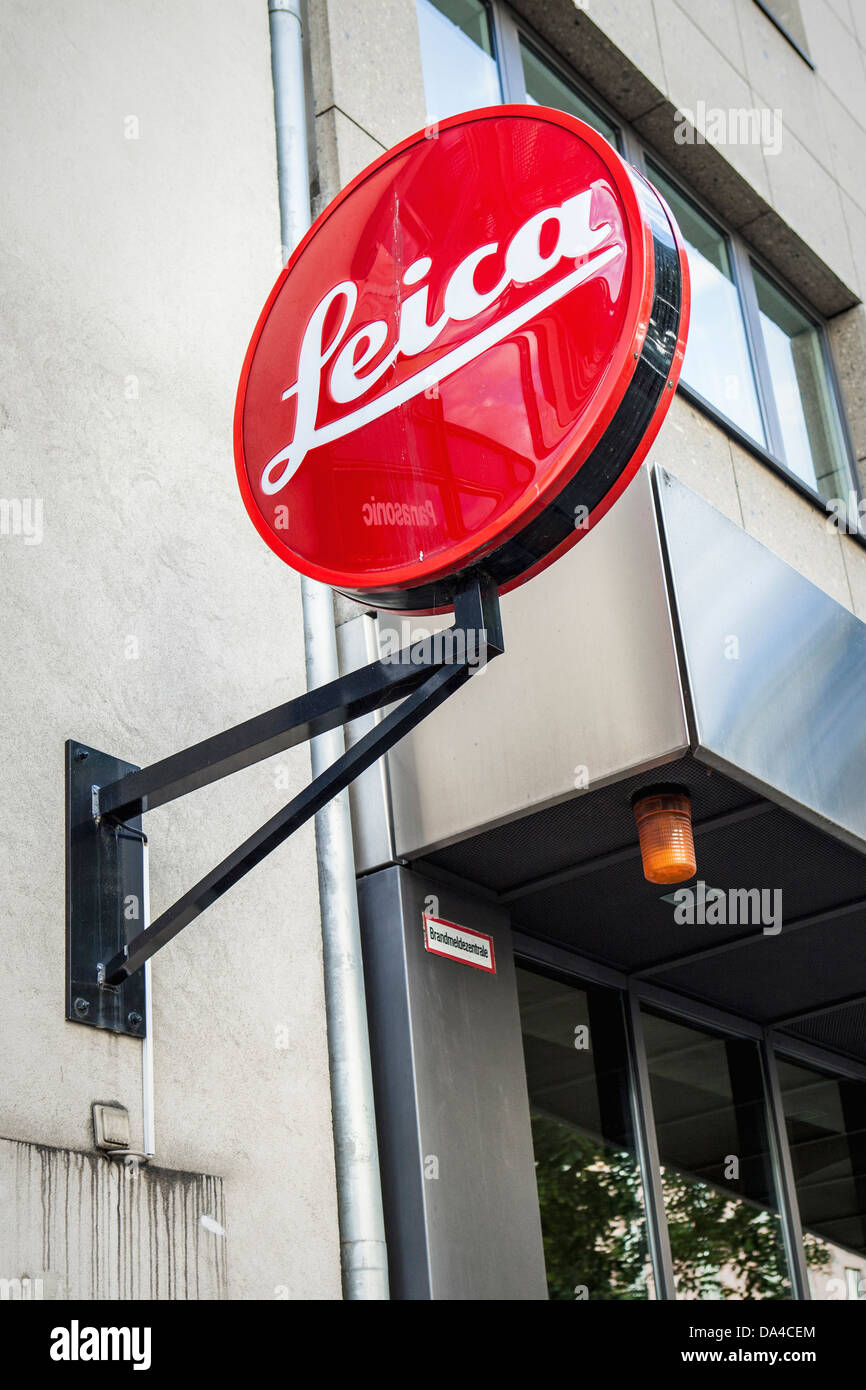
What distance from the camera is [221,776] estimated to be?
3.53 m

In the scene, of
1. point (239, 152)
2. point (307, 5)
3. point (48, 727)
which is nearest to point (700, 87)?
point (307, 5)

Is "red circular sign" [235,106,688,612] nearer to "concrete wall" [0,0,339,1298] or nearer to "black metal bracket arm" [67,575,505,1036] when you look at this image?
"black metal bracket arm" [67,575,505,1036]

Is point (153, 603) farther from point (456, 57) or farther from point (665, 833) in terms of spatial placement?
point (456, 57)

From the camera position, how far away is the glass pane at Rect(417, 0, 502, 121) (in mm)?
6527

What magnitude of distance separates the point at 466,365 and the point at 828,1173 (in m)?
4.25

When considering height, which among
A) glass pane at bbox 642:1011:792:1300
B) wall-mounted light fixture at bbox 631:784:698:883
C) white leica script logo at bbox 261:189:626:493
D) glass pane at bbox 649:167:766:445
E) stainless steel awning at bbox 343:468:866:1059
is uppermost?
glass pane at bbox 649:167:766:445

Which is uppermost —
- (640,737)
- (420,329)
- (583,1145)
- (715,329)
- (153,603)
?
(715,329)

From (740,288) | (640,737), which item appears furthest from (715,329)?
(640,737)

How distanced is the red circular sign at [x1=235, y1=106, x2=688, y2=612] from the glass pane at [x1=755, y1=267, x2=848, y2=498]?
4.33 metres

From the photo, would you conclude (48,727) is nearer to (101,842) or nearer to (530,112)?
(101,842)

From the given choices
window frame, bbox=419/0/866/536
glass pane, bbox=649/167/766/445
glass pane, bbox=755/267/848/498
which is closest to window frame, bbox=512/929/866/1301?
window frame, bbox=419/0/866/536

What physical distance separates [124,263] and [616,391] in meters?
1.86

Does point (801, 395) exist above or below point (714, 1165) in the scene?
above

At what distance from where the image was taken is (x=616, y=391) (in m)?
3.34
